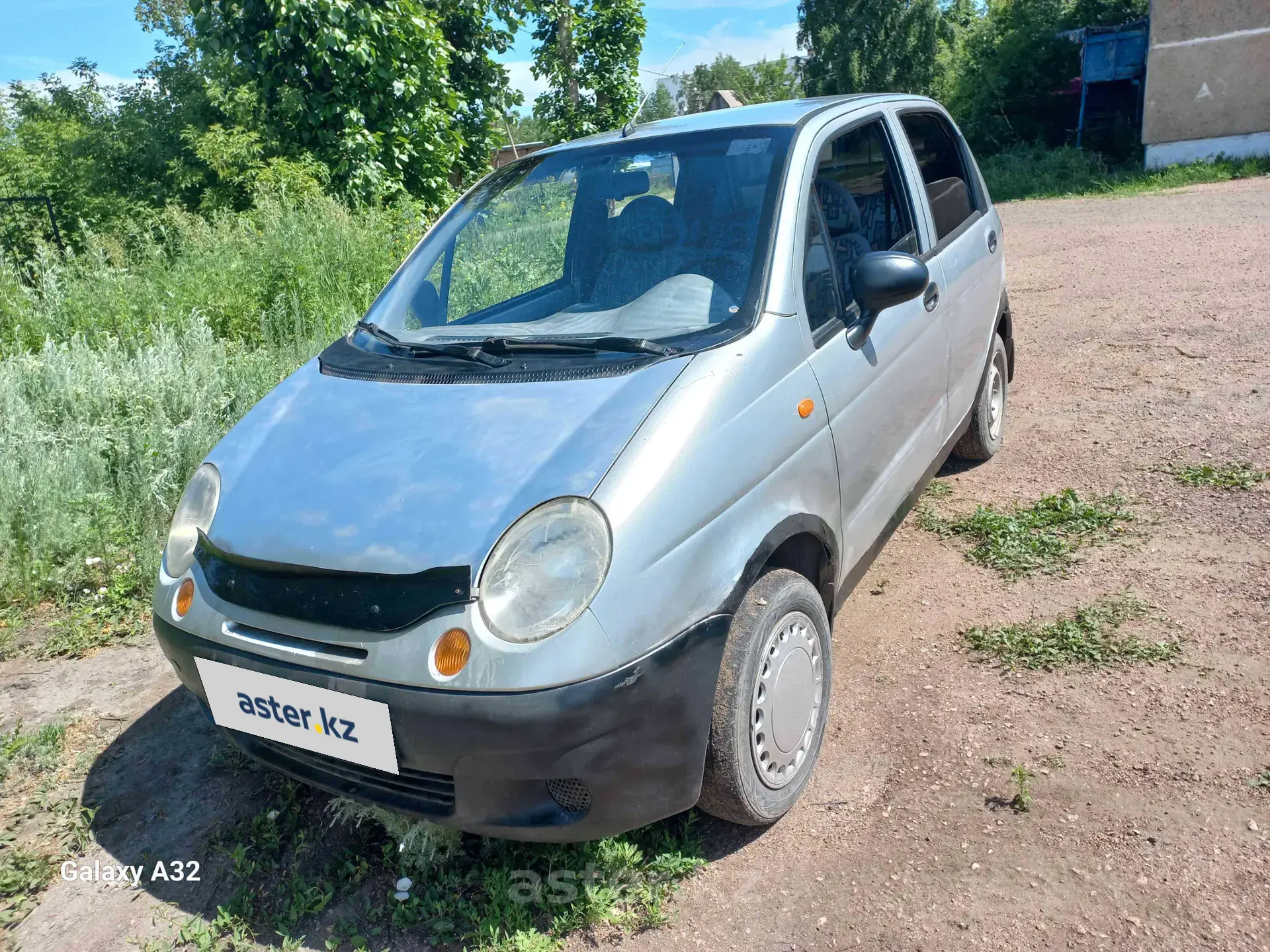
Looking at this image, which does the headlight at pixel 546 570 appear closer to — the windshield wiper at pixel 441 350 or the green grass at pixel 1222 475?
the windshield wiper at pixel 441 350

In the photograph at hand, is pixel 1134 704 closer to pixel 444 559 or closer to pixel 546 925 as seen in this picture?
pixel 546 925

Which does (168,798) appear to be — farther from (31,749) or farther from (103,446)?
(103,446)

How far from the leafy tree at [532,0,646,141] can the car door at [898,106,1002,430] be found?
1463 centimetres

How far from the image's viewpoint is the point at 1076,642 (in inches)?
127

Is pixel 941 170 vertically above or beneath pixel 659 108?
beneath

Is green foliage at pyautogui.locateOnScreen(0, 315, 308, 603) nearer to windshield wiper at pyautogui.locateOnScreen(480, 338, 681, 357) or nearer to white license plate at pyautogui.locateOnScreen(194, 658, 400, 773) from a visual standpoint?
white license plate at pyautogui.locateOnScreen(194, 658, 400, 773)

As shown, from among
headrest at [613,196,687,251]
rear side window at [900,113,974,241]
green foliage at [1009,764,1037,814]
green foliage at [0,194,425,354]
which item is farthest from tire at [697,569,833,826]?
green foliage at [0,194,425,354]

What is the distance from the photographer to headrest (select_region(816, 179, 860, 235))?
10.1ft

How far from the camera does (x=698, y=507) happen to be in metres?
2.22

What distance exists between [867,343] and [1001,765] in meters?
1.33

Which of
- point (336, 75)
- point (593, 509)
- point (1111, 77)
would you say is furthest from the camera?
point (1111, 77)

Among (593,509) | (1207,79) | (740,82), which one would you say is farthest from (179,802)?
(740,82)

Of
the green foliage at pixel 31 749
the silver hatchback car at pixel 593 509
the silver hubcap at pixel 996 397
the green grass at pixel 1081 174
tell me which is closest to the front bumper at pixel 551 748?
the silver hatchback car at pixel 593 509

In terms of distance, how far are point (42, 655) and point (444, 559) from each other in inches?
105
